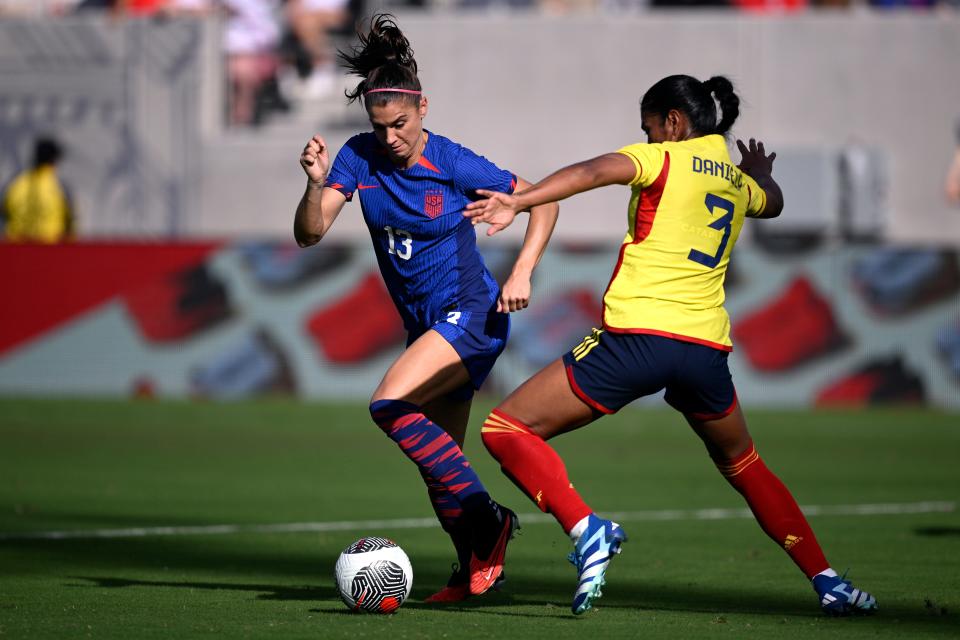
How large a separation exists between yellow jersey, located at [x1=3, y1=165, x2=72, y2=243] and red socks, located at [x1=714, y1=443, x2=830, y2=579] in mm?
13100

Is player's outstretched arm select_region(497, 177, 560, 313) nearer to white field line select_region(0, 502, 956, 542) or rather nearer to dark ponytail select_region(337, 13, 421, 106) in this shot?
dark ponytail select_region(337, 13, 421, 106)

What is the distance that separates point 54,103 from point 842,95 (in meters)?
11.3

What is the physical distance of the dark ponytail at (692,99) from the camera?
20.3 ft

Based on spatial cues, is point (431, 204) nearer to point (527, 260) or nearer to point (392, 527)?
point (527, 260)

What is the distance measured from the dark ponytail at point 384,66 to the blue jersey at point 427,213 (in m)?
0.32

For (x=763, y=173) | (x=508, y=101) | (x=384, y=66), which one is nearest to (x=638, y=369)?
(x=763, y=173)

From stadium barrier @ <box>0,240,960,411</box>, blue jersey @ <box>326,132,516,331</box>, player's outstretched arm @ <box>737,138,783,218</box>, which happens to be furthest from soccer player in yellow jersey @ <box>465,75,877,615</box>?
stadium barrier @ <box>0,240,960,411</box>

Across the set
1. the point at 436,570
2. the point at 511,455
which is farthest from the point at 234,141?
the point at 511,455

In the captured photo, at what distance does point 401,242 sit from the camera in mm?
6891

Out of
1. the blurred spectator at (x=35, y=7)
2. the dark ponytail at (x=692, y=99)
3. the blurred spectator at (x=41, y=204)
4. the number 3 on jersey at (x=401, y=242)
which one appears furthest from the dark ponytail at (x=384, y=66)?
the blurred spectator at (x=35, y=7)

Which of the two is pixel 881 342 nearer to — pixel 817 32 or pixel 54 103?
pixel 817 32

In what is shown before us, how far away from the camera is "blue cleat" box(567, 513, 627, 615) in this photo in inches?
227

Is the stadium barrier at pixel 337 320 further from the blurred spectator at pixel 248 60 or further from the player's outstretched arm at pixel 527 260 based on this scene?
the player's outstretched arm at pixel 527 260

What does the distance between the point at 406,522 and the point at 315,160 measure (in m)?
3.66
